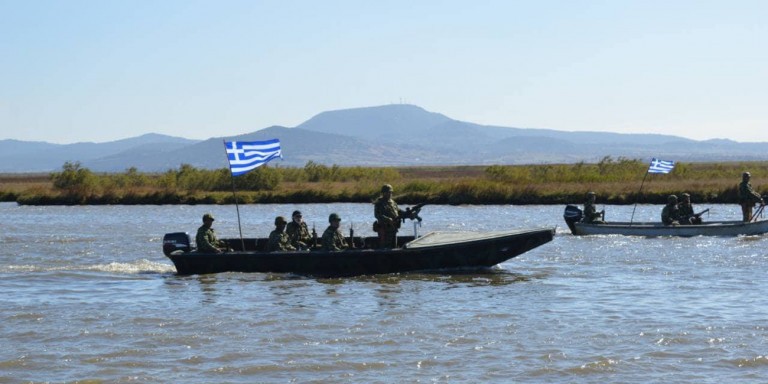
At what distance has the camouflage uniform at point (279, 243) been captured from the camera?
75.8 feet

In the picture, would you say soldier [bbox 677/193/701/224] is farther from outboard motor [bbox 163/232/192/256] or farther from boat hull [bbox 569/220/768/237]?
outboard motor [bbox 163/232/192/256]

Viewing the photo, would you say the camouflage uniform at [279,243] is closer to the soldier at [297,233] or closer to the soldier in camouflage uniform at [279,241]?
the soldier in camouflage uniform at [279,241]

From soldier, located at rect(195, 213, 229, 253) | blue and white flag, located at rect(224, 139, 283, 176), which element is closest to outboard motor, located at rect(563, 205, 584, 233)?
blue and white flag, located at rect(224, 139, 283, 176)

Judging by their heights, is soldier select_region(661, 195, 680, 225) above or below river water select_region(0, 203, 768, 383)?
above

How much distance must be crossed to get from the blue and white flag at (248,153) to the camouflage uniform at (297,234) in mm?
1597

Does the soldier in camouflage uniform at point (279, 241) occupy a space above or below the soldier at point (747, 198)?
below

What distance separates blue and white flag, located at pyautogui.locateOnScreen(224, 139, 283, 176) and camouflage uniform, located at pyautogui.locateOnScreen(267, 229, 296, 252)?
153 cm

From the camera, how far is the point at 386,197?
73.3 feet

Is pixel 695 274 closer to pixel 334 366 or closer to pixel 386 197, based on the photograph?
pixel 386 197

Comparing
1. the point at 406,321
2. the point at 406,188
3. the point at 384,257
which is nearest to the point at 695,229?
the point at 384,257

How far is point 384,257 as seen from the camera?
73.3 ft

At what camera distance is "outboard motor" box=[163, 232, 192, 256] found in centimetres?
2366

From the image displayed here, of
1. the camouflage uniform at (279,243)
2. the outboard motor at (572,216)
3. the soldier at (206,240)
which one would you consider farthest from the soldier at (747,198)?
the soldier at (206,240)

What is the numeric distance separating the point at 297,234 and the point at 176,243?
272 centimetres
